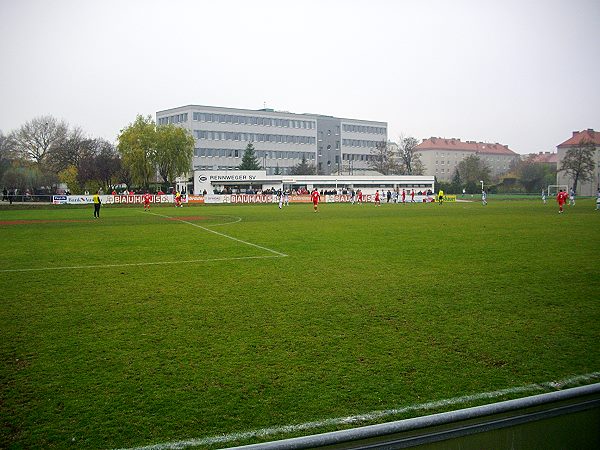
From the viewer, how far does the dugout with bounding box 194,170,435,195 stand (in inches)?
3123

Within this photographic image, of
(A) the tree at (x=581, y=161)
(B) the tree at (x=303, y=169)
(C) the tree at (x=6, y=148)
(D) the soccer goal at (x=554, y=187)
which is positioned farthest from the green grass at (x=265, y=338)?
(A) the tree at (x=581, y=161)

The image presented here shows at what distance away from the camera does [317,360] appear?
20.1 ft

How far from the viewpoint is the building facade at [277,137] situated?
10082cm

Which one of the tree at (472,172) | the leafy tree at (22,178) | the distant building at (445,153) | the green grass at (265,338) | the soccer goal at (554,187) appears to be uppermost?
the distant building at (445,153)

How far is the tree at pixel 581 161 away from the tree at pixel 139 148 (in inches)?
2956

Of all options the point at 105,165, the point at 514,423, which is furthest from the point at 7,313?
the point at 105,165

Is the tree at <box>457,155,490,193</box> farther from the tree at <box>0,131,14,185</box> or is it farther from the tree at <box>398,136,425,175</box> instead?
the tree at <box>0,131,14,185</box>

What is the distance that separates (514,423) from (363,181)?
89.4 metres

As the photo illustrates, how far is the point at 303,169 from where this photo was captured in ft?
343

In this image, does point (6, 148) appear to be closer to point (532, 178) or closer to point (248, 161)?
point (248, 161)

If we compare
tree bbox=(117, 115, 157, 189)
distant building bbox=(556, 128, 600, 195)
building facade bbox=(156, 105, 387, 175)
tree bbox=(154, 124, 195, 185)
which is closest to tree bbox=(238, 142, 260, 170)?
building facade bbox=(156, 105, 387, 175)

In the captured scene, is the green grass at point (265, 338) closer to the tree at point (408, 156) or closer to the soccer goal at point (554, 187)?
the soccer goal at point (554, 187)

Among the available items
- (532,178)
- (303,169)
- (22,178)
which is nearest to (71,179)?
(22,178)

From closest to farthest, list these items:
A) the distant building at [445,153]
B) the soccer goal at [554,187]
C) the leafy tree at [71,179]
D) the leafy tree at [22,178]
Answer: the leafy tree at [22,178]
the leafy tree at [71,179]
the soccer goal at [554,187]
the distant building at [445,153]
